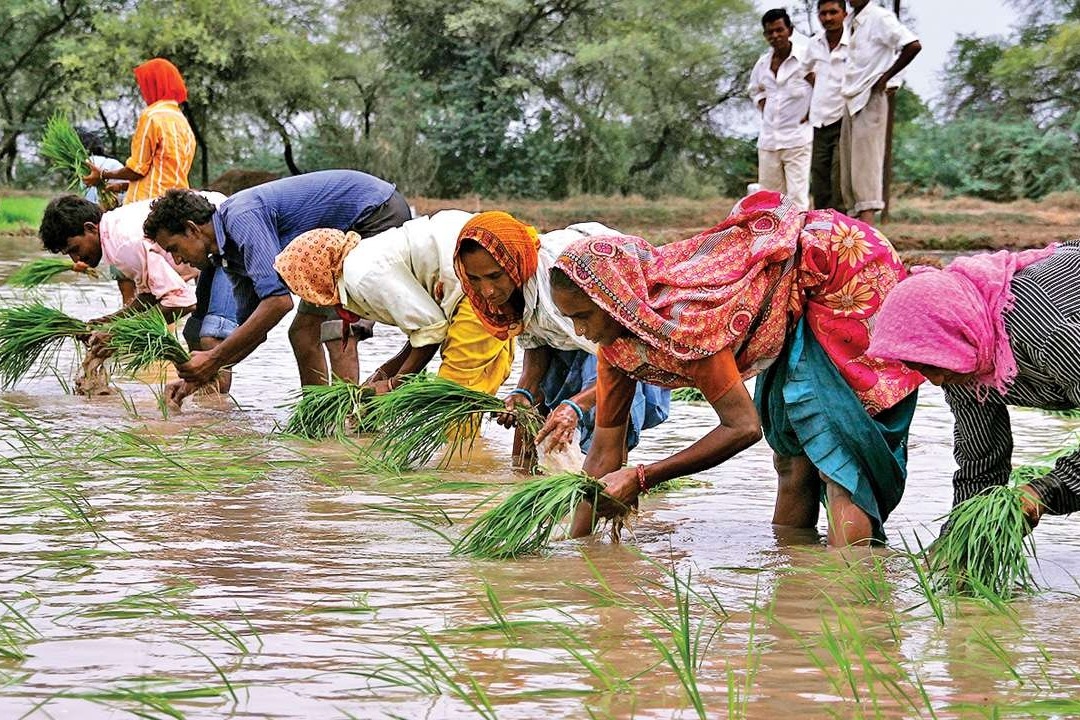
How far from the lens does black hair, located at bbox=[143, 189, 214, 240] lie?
21.1 ft

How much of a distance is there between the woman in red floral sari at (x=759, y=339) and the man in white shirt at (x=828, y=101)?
6453mm

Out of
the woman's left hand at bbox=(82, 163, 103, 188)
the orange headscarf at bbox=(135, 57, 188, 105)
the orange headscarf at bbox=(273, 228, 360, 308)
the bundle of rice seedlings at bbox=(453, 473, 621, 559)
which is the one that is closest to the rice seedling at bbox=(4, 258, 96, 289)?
the woman's left hand at bbox=(82, 163, 103, 188)

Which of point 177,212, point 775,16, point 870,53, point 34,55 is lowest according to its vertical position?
point 177,212

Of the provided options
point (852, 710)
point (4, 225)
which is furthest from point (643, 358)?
point (4, 225)

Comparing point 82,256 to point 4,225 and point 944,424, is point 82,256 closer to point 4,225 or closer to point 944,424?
point 944,424

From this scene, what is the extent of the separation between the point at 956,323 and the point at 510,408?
205cm

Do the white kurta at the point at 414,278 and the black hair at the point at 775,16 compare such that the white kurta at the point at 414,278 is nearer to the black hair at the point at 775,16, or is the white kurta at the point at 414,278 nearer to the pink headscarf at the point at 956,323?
the pink headscarf at the point at 956,323

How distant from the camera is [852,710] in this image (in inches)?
107

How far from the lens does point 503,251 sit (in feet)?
15.6

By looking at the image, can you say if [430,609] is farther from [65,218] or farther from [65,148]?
[65,148]

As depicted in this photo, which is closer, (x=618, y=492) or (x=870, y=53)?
(x=618, y=492)

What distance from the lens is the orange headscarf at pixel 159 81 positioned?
8906 millimetres

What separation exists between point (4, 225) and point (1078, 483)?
19.5m

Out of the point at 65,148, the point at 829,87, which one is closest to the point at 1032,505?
the point at 829,87
